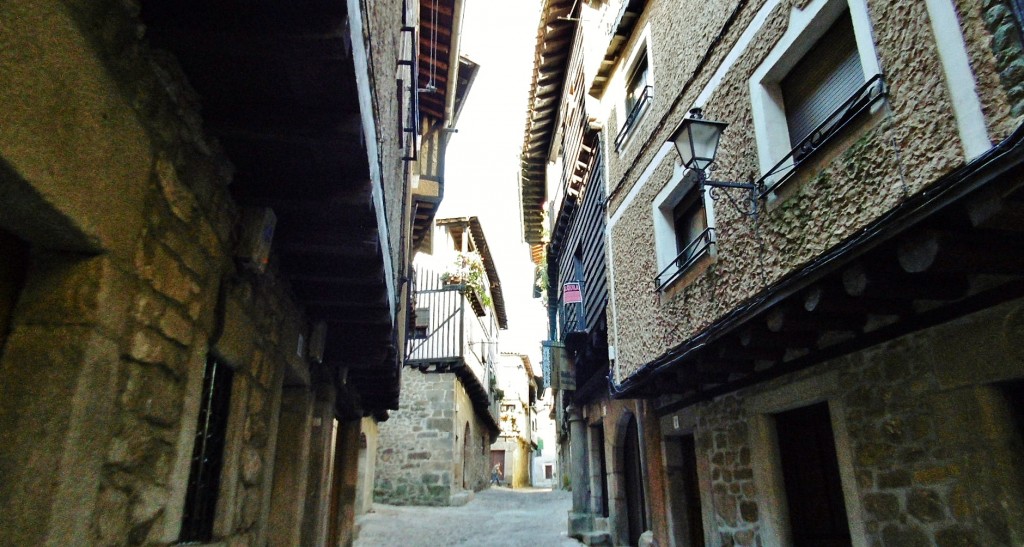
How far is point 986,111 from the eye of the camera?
9.16ft

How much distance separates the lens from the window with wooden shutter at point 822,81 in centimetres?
404

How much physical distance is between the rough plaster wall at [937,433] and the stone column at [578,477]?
7.20 m

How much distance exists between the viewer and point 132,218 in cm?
202

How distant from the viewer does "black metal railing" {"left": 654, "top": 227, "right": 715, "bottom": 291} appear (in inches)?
218

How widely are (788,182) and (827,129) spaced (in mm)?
444

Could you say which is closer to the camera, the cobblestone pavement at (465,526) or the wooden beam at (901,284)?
the wooden beam at (901,284)

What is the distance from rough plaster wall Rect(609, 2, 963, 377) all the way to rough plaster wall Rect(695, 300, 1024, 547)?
2.50 feet

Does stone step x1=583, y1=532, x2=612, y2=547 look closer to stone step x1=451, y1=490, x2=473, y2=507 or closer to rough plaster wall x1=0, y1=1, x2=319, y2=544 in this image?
stone step x1=451, y1=490, x2=473, y2=507

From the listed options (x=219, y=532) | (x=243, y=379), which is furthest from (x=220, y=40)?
(x=219, y=532)

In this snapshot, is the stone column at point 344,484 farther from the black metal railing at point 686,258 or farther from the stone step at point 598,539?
the black metal railing at point 686,258

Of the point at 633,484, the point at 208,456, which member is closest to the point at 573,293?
the point at 633,484

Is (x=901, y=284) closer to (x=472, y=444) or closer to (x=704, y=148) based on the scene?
(x=704, y=148)

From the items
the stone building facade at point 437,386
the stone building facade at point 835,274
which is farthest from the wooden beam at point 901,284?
the stone building facade at point 437,386

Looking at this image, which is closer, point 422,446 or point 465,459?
point 422,446
